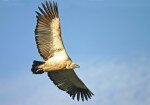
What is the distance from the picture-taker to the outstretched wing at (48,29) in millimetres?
26359

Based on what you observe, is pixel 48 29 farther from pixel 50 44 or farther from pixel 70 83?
pixel 70 83

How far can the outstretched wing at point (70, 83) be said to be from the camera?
27961 millimetres

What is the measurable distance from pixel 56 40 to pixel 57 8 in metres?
1.55

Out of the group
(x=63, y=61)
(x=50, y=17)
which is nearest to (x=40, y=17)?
(x=50, y=17)

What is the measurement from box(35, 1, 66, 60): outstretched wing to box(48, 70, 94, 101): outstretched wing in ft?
5.39

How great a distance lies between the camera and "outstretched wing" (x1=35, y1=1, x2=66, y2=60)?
2636 cm

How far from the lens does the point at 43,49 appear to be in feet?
87.8

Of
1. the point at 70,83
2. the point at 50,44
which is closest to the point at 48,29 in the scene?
the point at 50,44

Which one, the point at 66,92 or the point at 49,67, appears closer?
the point at 49,67

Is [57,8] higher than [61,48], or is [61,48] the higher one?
[57,8]

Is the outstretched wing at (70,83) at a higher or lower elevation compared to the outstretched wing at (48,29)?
lower

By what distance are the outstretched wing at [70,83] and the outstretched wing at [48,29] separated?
5.39 feet

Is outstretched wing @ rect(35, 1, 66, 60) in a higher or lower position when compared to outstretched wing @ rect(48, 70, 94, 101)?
higher

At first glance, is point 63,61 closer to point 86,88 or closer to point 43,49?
point 43,49
